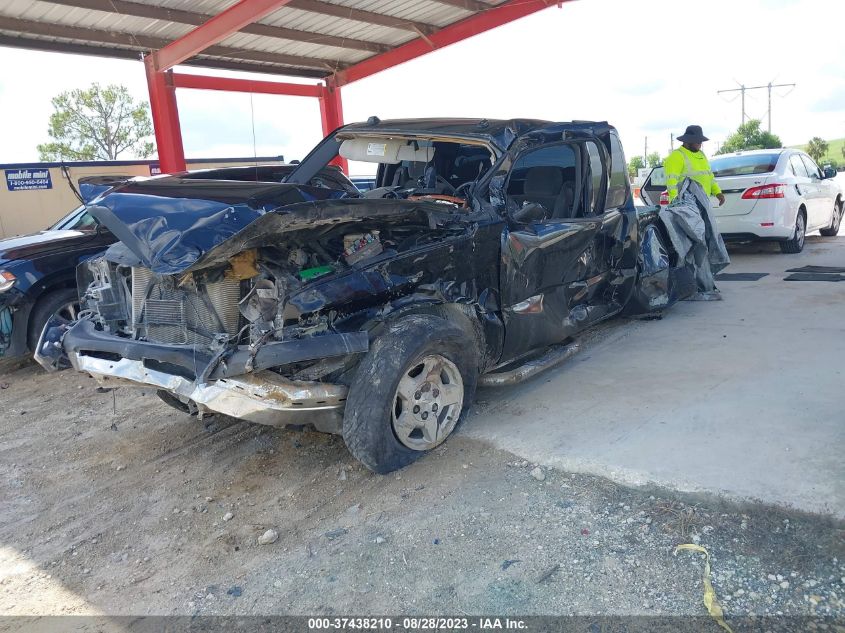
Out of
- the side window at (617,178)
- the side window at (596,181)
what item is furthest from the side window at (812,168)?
the side window at (596,181)

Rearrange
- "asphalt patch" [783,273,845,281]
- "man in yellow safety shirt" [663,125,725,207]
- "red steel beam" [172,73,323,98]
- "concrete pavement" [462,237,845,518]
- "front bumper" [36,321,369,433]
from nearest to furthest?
"front bumper" [36,321,369,433]
"concrete pavement" [462,237,845,518]
"man in yellow safety shirt" [663,125,725,207]
"asphalt patch" [783,273,845,281]
"red steel beam" [172,73,323,98]

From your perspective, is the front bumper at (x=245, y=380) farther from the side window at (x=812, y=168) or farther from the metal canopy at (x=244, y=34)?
the side window at (x=812, y=168)

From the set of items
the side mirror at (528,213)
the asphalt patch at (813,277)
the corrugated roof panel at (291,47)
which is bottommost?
the asphalt patch at (813,277)

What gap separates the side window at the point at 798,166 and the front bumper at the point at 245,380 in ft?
28.6

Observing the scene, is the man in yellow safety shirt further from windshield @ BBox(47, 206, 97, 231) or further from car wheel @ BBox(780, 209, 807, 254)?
windshield @ BBox(47, 206, 97, 231)

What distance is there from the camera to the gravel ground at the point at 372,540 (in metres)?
2.50

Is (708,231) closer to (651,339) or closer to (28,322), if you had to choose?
(651,339)

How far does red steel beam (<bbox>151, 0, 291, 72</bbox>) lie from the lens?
9.23m

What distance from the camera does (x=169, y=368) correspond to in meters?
3.32

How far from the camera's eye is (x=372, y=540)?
9.71ft

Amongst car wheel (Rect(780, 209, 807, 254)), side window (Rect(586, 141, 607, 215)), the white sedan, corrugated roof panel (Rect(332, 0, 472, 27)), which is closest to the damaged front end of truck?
side window (Rect(586, 141, 607, 215))

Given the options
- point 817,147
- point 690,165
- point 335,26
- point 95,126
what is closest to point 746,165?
point 690,165

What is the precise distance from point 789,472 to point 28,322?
5.99 meters

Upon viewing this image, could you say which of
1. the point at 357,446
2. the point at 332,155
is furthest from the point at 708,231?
the point at 357,446
